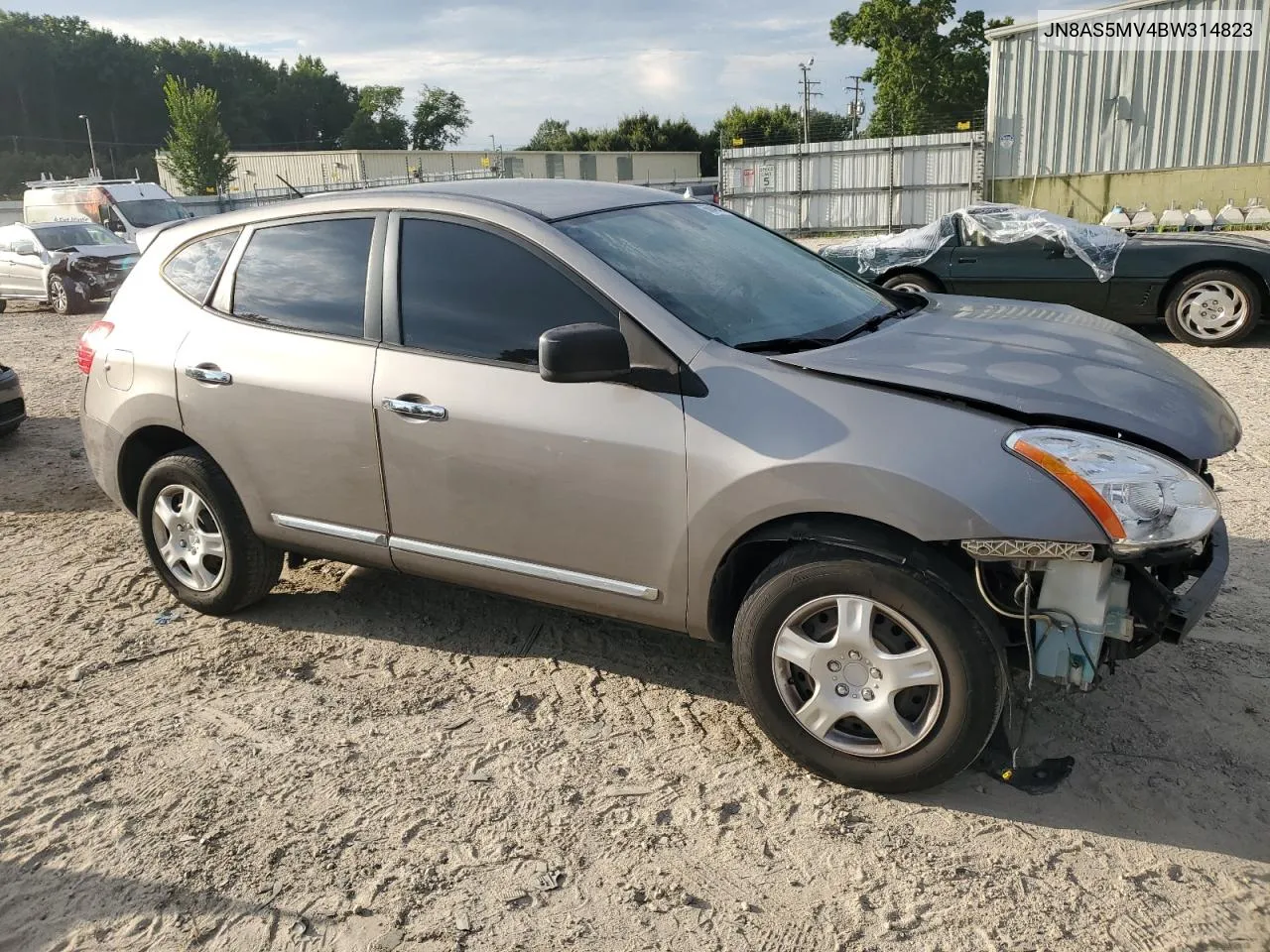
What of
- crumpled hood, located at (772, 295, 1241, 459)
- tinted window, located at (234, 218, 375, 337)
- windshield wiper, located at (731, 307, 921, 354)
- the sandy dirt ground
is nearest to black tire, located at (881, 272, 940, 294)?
the sandy dirt ground

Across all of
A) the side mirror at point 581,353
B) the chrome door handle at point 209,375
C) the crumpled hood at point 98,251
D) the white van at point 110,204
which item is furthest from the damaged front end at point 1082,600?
the white van at point 110,204

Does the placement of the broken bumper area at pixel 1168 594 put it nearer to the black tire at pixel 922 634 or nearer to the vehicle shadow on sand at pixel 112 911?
the black tire at pixel 922 634

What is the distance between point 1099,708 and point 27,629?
4453mm

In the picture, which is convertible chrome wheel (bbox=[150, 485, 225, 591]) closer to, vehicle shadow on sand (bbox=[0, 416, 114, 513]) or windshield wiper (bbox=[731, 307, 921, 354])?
vehicle shadow on sand (bbox=[0, 416, 114, 513])

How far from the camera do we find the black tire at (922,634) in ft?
9.02

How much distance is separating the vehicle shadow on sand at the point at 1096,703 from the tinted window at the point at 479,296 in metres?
1.31

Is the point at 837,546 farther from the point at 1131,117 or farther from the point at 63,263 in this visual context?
the point at 1131,117

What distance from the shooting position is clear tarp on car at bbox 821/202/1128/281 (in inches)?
367

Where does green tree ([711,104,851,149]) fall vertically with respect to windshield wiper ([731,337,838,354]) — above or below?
above

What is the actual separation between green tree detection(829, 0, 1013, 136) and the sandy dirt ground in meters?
45.6

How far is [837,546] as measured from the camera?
9.47 feet

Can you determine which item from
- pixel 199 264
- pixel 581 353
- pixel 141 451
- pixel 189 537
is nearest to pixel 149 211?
pixel 141 451

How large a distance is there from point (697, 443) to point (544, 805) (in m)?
1.21

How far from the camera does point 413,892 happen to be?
2676mm
